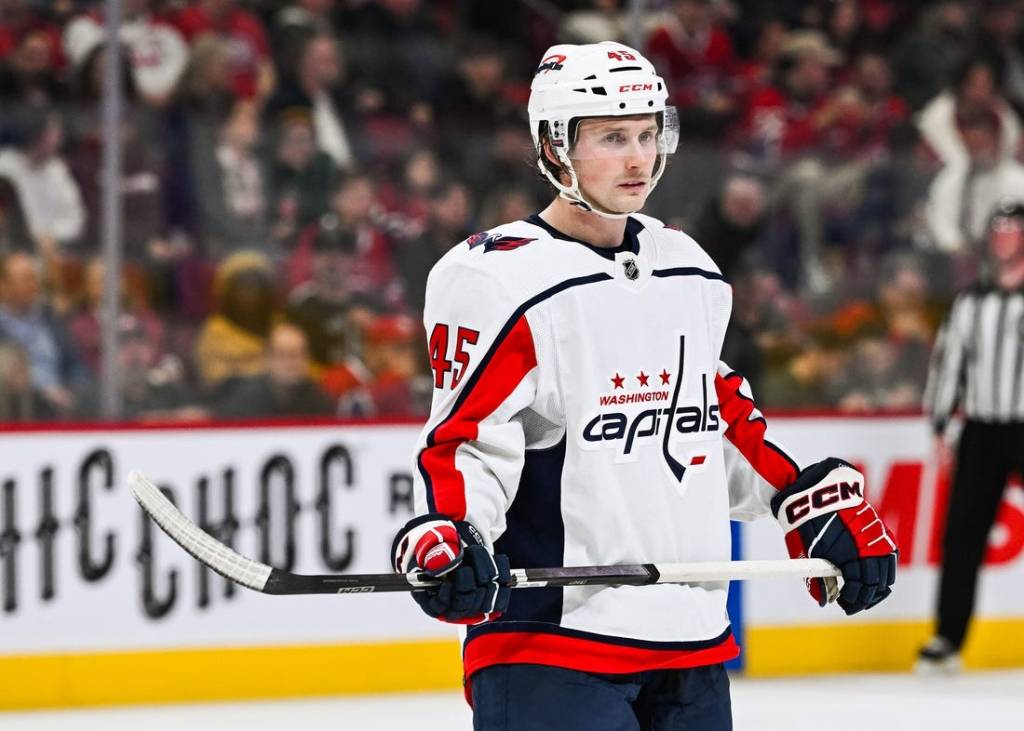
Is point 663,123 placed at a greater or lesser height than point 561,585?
greater

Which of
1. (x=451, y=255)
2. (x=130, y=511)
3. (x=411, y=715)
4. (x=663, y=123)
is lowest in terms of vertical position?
(x=411, y=715)

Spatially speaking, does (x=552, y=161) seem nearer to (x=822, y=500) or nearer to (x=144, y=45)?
(x=822, y=500)

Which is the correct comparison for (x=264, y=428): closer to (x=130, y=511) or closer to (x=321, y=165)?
(x=130, y=511)

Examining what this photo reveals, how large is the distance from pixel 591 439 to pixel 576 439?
0.06ft

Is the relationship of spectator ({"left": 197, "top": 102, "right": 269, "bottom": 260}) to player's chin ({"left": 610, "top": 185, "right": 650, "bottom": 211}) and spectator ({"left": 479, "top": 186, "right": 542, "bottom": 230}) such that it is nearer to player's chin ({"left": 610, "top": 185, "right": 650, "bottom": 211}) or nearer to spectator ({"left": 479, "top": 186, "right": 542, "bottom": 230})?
spectator ({"left": 479, "top": 186, "right": 542, "bottom": 230})

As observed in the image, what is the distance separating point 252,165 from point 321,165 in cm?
22

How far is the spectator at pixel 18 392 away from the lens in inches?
197

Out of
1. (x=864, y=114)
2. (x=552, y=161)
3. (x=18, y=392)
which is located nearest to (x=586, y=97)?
(x=552, y=161)

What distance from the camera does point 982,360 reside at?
5348mm

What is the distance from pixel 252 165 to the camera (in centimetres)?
572

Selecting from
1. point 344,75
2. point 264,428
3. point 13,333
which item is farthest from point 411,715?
point 344,75

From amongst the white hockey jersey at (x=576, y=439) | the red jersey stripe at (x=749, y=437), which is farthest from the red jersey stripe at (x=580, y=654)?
the red jersey stripe at (x=749, y=437)

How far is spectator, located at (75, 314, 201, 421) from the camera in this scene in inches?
203

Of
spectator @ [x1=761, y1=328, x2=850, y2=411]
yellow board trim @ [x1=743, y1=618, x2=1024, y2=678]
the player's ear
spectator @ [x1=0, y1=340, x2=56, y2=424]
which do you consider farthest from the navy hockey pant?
spectator @ [x1=761, y1=328, x2=850, y2=411]
